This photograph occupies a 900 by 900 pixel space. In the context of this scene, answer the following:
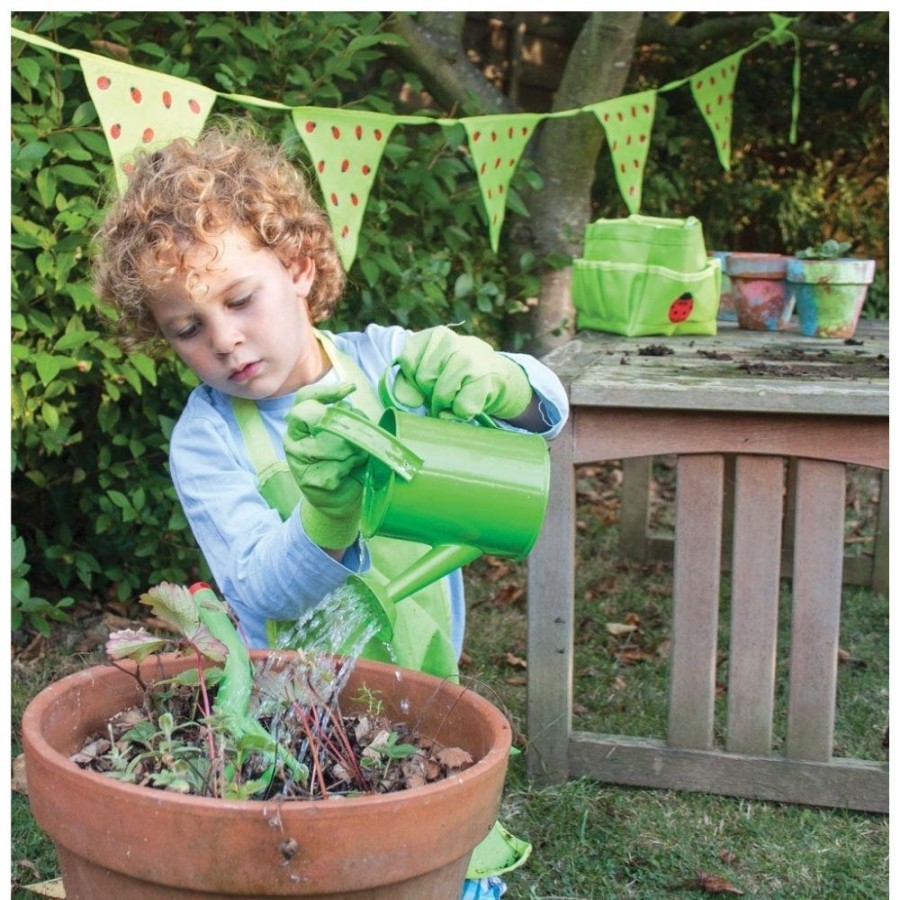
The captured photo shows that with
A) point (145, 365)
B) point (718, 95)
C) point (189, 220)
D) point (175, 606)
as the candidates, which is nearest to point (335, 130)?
point (145, 365)

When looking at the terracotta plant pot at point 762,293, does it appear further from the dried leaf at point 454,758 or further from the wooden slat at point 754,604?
the dried leaf at point 454,758

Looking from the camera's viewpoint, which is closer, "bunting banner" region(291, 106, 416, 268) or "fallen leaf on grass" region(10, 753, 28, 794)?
"fallen leaf on grass" region(10, 753, 28, 794)

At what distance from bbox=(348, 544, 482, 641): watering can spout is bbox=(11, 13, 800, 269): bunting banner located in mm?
1078

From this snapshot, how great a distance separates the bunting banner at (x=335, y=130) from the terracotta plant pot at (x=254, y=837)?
1300mm

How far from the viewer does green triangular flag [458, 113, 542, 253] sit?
3.15 metres

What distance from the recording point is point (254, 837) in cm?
113

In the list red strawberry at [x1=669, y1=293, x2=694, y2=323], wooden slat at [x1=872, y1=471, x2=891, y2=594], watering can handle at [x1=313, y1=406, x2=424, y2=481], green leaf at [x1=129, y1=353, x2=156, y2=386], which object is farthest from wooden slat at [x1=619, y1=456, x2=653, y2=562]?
watering can handle at [x1=313, y1=406, x2=424, y2=481]

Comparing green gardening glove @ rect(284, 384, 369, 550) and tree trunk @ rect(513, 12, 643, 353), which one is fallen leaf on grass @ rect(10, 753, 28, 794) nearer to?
green gardening glove @ rect(284, 384, 369, 550)

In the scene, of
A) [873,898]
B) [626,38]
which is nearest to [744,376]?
[873,898]

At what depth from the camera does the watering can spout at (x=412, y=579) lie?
1.42 metres

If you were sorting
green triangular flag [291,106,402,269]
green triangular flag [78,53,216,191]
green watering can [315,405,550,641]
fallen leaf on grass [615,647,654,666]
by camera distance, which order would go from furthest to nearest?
fallen leaf on grass [615,647,654,666] → green triangular flag [291,106,402,269] → green triangular flag [78,53,216,191] → green watering can [315,405,550,641]

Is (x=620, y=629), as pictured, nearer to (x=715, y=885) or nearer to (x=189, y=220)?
(x=715, y=885)

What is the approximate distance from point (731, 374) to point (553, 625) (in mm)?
641
